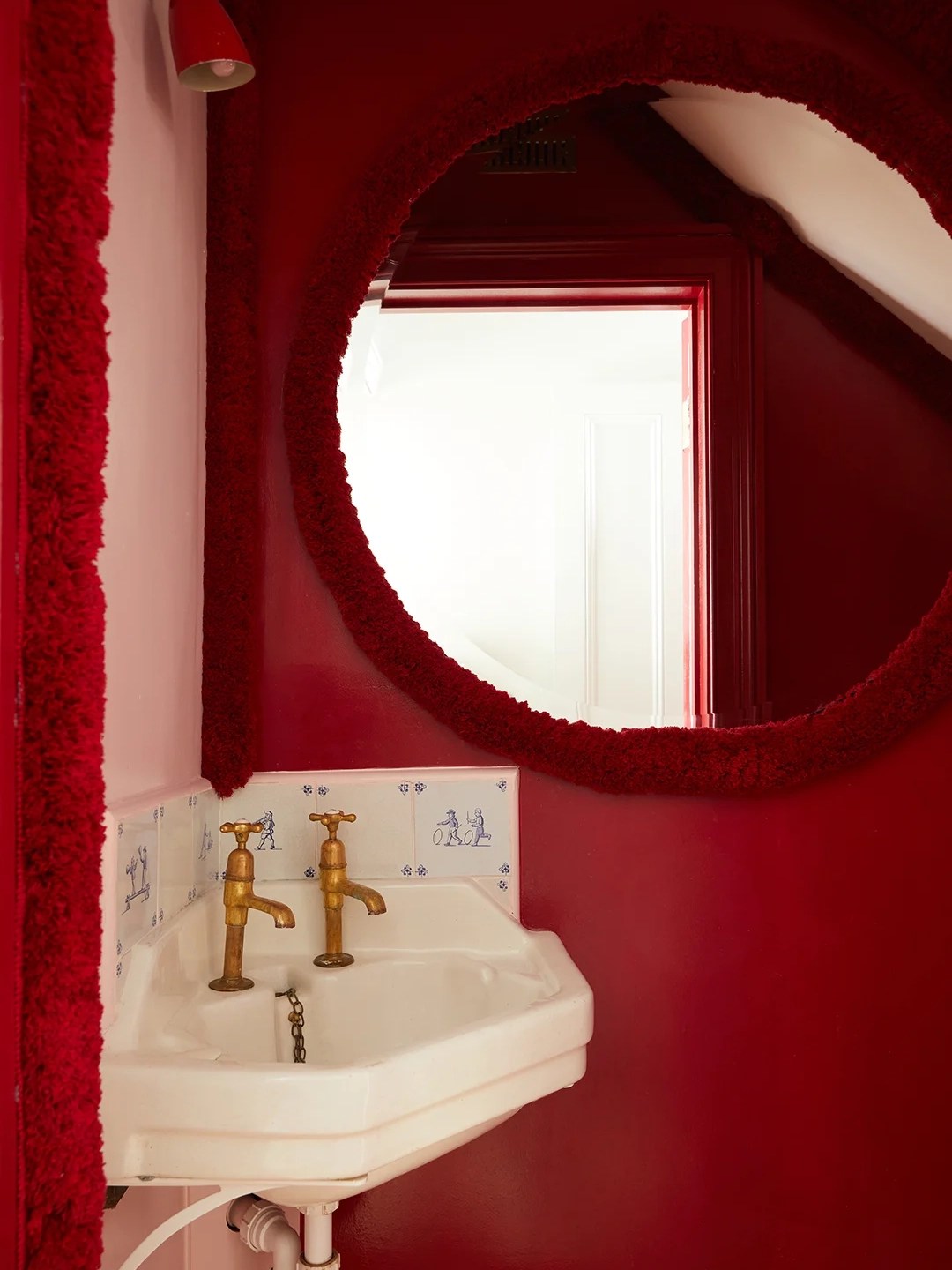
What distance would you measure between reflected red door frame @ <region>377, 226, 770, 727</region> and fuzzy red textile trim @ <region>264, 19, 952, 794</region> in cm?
11

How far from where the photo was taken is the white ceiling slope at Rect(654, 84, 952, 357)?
1.27m

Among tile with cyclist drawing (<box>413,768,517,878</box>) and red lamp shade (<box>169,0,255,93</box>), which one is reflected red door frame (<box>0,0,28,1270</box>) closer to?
red lamp shade (<box>169,0,255,93</box>)

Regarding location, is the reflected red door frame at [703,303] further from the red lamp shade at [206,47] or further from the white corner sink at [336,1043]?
the white corner sink at [336,1043]

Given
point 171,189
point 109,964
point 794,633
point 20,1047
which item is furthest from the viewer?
point 794,633

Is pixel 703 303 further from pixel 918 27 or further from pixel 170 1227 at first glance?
pixel 170 1227

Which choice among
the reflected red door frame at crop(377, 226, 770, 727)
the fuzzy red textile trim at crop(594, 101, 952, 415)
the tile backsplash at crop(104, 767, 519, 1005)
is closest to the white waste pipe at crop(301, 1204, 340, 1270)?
the tile backsplash at crop(104, 767, 519, 1005)

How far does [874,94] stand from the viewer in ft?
3.90

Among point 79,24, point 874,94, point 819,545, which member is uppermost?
point 874,94

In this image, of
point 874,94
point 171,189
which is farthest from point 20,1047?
point 874,94

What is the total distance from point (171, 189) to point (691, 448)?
2.25 ft

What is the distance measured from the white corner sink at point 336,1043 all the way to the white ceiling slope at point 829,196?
0.92 m

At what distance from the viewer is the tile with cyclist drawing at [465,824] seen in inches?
46.3

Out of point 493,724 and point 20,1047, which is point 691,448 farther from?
point 20,1047

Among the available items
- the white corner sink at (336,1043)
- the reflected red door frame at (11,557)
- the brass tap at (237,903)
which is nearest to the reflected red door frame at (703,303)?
the white corner sink at (336,1043)
